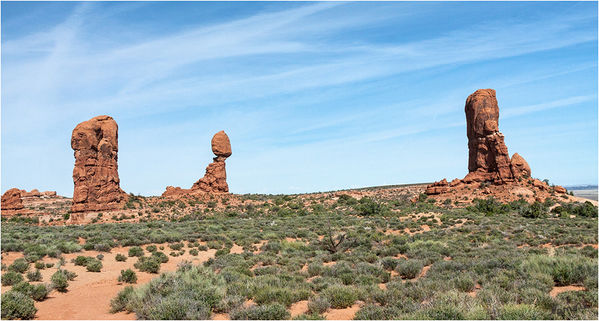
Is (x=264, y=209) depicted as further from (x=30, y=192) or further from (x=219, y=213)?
(x=30, y=192)

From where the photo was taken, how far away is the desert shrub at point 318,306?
8648 mm

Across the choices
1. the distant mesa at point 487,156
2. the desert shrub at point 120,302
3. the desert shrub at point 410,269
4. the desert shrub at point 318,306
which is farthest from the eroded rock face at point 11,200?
the distant mesa at point 487,156

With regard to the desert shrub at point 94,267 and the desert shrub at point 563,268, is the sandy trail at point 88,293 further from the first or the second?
A: the desert shrub at point 563,268

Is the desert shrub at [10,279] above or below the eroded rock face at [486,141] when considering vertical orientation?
below

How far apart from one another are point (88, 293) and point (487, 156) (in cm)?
4545

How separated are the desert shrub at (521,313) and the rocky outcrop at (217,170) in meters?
44.3

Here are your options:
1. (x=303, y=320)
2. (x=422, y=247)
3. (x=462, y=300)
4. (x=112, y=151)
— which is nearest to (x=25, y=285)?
(x=303, y=320)

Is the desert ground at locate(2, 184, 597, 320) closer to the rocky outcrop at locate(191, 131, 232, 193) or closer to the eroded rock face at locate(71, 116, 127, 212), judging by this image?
the eroded rock face at locate(71, 116, 127, 212)

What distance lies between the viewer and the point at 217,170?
49344mm

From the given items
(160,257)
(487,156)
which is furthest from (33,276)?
(487,156)

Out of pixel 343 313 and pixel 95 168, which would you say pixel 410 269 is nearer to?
pixel 343 313

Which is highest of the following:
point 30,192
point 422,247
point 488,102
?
point 488,102

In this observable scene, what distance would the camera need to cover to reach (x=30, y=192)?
61250 mm

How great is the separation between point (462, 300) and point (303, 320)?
340cm
